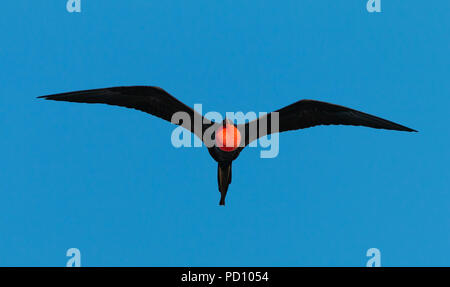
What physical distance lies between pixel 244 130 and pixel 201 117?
30.6 inches

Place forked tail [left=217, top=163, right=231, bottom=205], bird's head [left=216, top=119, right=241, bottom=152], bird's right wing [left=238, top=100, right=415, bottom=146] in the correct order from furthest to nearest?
forked tail [left=217, top=163, right=231, bottom=205]
bird's right wing [left=238, top=100, right=415, bottom=146]
bird's head [left=216, top=119, right=241, bottom=152]

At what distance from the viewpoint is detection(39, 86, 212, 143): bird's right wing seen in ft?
23.9

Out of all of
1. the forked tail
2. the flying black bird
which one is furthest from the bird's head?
the forked tail

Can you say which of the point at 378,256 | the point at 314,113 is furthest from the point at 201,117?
the point at 378,256

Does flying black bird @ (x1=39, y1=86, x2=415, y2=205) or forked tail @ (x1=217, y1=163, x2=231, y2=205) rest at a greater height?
flying black bird @ (x1=39, y1=86, x2=415, y2=205)

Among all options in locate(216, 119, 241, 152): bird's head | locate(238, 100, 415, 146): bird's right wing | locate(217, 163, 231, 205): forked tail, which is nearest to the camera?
locate(216, 119, 241, 152): bird's head

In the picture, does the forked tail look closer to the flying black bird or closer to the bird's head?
the flying black bird

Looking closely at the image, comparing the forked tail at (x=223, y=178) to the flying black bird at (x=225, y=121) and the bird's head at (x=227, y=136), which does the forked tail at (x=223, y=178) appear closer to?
the flying black bird at (x=225, y=121)

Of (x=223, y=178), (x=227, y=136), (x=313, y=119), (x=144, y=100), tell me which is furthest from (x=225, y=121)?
(x=313, y=119)

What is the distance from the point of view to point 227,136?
727 centimetres

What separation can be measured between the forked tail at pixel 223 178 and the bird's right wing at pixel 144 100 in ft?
2.15

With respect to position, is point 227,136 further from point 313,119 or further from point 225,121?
point 313,119

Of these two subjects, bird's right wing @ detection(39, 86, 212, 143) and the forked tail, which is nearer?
bird's right wing @ detection(39, 86, 212, 143)

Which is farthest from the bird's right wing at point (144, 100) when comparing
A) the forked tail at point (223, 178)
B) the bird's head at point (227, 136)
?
the forked tail at point (223, 178)
